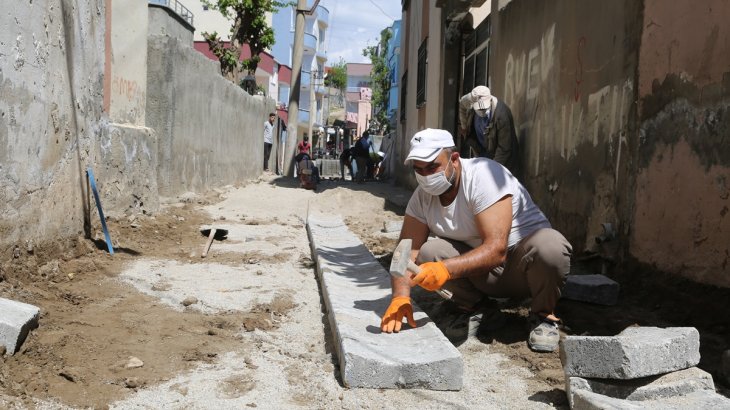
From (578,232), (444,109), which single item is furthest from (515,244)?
(444,109)

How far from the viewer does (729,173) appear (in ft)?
11.2

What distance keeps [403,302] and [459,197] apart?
0.58 meters

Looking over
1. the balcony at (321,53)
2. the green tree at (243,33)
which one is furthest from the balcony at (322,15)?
the green tree at (243,33)

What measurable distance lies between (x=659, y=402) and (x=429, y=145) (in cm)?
146

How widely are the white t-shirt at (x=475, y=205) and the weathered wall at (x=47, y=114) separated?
2353mm

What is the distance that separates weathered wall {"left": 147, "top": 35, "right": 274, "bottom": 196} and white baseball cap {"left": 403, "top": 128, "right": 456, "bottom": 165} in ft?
18.6

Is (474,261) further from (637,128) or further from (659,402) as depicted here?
(637,128)

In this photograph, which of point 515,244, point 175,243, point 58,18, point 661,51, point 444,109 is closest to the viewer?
point 515,244

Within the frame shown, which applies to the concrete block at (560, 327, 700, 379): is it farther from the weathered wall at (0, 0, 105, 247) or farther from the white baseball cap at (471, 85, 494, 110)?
the white baseball cap at (471, 85, 494, 110)

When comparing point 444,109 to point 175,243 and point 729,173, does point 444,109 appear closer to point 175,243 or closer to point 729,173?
point 175,243

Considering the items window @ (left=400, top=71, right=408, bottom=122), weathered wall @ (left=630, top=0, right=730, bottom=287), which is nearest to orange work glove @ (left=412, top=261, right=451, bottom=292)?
weathered wall @ (left=630, top=0, right=730, bottom=287)

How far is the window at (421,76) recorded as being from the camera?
13.0 metres

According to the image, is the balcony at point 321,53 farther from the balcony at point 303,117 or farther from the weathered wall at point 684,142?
the weathered wall at point 684,142

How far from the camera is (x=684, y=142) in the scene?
3.82 metres
